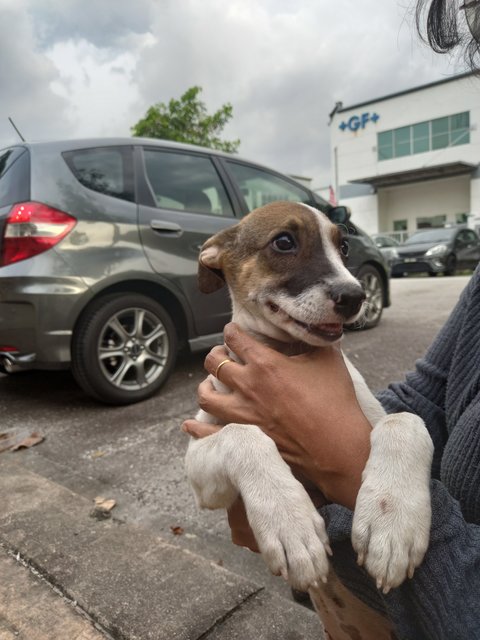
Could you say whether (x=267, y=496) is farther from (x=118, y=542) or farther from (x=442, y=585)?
(x=118, y=542)

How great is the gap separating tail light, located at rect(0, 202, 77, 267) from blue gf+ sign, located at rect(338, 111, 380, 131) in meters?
37.3

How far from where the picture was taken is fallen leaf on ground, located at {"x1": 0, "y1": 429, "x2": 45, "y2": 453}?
3.57m

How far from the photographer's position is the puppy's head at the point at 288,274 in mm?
1767

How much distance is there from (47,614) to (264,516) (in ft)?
3.26

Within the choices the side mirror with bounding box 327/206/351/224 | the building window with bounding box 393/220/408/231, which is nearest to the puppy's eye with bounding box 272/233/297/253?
the side mirror with bounding box 327/206/351/224

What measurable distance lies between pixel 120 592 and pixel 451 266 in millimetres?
17341

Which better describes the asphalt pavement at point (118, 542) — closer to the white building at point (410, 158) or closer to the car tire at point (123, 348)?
the car tire at point (123, 348)

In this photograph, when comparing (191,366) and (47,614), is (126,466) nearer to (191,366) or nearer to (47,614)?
(47,614)

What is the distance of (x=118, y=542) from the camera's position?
219 centimetres

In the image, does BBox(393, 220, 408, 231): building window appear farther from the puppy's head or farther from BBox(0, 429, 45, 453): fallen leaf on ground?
the puppy's head

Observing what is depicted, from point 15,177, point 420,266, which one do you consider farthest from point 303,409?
point 420,266

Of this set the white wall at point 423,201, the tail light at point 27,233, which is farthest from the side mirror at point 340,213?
the white wall at point 423,201

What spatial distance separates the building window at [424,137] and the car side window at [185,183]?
33.6 m

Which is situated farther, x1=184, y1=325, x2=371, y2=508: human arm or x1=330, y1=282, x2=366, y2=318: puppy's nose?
x1=330, y1=282, x2=366, y2=318: puppy's nose
